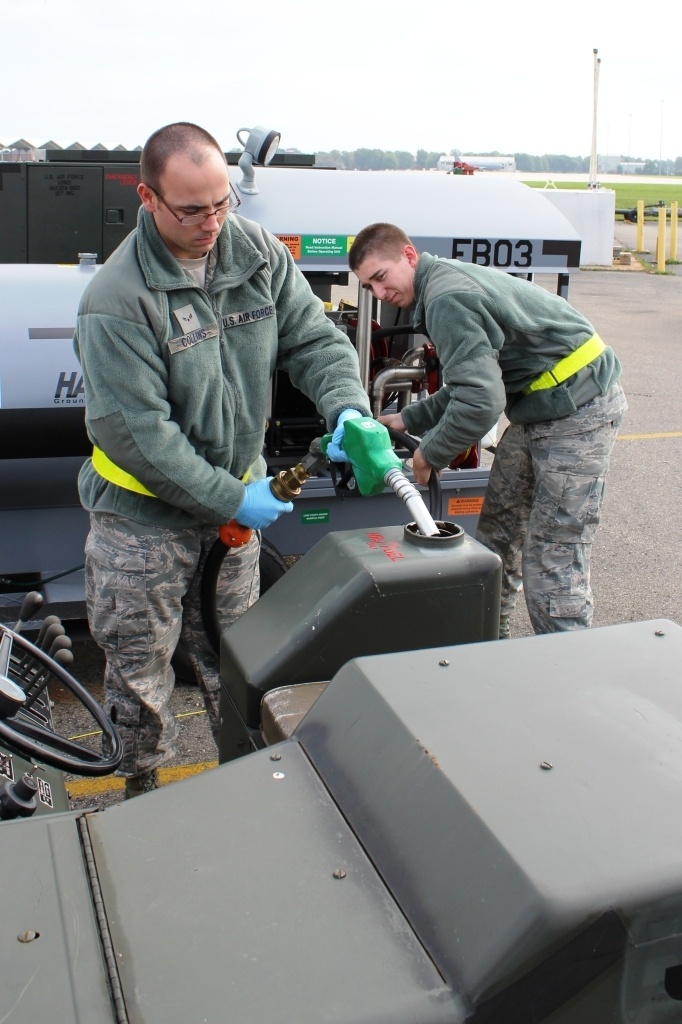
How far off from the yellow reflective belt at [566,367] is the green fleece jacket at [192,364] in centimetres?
104

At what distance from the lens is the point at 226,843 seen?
120 cm

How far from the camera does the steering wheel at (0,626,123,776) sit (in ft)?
4.91

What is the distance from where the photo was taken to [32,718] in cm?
167

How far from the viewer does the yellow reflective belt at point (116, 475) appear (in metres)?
2.52

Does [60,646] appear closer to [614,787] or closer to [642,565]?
[614,787]

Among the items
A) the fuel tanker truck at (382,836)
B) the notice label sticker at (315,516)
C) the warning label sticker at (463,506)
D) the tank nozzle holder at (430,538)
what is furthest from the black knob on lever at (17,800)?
the warning label sticker at (463,506)

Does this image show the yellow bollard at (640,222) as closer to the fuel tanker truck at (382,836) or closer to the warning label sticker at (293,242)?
the warning label sticker at (293,242)

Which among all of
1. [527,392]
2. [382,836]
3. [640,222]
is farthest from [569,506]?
[640,222]

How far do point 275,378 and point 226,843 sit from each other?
2.77 metres

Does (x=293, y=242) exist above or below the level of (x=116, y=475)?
above

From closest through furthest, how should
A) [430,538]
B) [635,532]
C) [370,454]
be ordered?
[430,538] → [370,454] → [635,532]

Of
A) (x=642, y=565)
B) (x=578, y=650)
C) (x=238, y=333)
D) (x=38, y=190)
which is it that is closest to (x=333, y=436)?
(x=238, y=333)

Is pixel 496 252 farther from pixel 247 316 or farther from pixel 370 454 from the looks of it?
pixel 370 454

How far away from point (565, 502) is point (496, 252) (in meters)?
1.11
